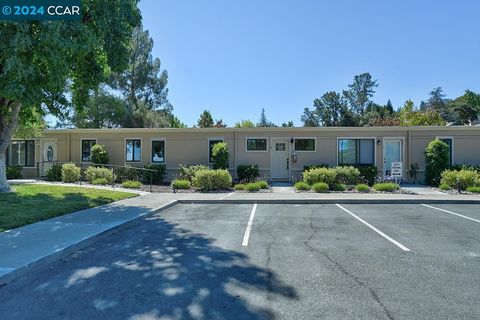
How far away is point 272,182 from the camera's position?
20812 mm

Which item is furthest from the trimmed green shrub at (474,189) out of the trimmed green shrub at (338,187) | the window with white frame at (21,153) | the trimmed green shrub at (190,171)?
the window with white frame at (21,153)

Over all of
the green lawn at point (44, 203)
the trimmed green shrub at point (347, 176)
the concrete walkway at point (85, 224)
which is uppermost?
the trimmed green shrub at point (347, 176)

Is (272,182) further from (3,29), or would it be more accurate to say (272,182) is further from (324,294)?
(324,294)

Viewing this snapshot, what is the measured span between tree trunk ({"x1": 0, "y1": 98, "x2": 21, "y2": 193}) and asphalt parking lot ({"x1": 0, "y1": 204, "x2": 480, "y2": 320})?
784 cm

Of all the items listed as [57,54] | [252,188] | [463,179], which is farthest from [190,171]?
[463,179]

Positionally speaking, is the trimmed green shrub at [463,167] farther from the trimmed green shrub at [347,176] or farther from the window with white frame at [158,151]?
the window with white frame at [158,151]

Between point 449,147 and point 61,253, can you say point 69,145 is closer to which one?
point 61,253

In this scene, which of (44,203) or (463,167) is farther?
(463,167)


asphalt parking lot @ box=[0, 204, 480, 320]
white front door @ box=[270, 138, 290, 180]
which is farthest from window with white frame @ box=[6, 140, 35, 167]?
asphalt parking lot @ box=[0, 204, 480, 320]

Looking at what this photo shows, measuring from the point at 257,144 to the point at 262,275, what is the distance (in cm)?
1628

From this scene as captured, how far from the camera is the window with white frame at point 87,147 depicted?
22859mm

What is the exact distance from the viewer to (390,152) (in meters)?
21.2

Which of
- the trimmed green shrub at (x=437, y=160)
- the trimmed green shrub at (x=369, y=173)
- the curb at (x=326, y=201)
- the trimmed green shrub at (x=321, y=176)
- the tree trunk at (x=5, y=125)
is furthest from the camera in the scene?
the trimmed green shrub at (x=369, y=173)

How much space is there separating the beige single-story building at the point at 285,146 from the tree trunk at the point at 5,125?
7.97m
